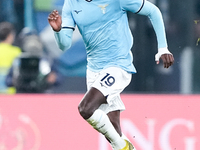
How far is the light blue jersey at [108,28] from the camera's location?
19.3 ft

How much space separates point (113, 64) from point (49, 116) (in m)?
2.16

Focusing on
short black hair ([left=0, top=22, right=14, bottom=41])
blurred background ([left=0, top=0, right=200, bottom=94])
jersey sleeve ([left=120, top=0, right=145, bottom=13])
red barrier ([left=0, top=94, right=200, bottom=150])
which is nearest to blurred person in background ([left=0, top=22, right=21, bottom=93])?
short black hair ([left=0, top=22, right=14, bottom=41])

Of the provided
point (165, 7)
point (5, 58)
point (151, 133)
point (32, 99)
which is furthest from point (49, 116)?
point (165, 7)

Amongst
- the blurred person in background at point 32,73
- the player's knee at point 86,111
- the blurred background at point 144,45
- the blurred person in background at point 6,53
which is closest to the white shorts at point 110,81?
the player's knee at point 86,111

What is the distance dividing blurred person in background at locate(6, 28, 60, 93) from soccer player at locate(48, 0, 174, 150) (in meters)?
3.14

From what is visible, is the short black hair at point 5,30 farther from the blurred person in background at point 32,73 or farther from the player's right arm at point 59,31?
the player's right arm at point 59,31

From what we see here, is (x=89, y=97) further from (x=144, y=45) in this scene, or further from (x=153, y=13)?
(x=144, y=45)

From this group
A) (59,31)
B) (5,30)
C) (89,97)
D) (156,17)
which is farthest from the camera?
(5,30)

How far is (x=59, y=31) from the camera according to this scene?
18.9 feet

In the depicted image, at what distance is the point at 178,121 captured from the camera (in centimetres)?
758

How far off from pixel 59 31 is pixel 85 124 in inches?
89.2

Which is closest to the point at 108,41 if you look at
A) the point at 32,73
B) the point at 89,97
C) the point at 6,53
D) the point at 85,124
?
the point at 89,97

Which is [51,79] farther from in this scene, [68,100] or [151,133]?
[151,133]

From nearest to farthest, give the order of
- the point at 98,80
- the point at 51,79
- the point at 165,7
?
1. the point at 98,80
2. the point at 51,79
3. the point at 165,7
